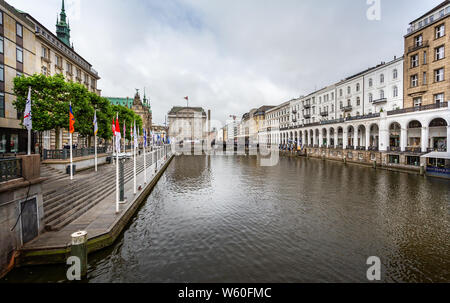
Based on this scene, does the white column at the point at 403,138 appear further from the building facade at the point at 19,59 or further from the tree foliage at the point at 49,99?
the building facade at the point at 19,59

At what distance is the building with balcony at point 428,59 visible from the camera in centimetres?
3127

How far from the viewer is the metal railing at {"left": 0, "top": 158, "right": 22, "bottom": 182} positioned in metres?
7.68

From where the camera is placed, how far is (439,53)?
3231 centimetres

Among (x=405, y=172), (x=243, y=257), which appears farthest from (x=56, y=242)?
(x=405, y=172)

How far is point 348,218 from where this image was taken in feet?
44.4

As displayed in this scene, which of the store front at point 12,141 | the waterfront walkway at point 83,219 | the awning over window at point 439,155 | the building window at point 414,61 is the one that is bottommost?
the waterfront walkway at point 83,219

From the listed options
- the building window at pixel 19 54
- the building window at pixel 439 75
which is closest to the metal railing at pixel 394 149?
the building window at pixel 439 75

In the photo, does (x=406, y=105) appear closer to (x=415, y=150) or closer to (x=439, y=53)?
(x=439, y=53)

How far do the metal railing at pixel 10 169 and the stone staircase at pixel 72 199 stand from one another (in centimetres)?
309

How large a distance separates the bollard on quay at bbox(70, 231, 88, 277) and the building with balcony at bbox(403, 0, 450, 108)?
150 ft

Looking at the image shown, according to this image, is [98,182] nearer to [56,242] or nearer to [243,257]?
[56,242]

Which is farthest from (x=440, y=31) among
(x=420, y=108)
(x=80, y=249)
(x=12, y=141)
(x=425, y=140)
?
(x=12, y=141)

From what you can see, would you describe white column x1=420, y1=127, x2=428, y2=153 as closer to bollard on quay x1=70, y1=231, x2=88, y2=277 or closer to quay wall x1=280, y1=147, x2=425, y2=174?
quay wall x1=280, y1=147, x2=425, y2=174

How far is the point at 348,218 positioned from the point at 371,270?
233 inches
